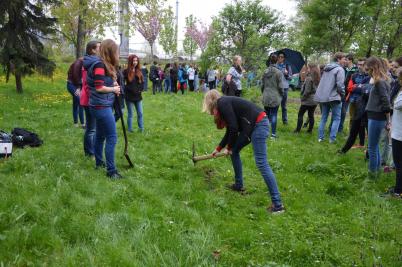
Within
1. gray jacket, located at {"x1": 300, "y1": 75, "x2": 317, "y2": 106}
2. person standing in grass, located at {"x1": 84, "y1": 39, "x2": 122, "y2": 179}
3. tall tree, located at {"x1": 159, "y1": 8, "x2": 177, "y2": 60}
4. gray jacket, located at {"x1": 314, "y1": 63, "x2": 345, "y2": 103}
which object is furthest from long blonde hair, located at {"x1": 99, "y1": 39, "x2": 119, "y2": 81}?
tall tree, located at {"x1": 159, "y1": 8, "x2": 177, "y2": 60}

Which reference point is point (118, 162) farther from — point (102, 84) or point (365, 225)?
point (365, 225)

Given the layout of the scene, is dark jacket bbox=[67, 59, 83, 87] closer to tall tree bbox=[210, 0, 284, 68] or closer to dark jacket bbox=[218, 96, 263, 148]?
dark jacket bbox=[218, 96, 263, 148]

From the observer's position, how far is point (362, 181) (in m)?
6.50

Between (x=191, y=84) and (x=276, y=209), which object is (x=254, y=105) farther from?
(x=191, y=84)

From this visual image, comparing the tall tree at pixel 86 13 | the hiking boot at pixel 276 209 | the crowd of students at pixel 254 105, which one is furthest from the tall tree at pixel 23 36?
the hiking boot at pixel 276 209

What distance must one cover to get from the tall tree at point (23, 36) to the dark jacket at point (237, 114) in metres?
12.6

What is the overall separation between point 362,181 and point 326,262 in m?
2.98

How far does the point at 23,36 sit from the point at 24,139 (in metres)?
10.2

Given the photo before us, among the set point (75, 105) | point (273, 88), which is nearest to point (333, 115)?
point (273, 88)

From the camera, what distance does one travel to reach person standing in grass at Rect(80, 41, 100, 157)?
5.95m

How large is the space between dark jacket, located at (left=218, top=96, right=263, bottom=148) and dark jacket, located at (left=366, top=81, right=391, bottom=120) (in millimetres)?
2230

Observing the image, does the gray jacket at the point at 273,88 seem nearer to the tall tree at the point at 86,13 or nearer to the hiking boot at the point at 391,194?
the hiking boot at the point at 391,194

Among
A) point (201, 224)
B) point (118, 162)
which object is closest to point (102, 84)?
point (118, 162)

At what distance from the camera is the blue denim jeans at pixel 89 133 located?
6500 millimetres
